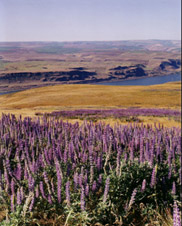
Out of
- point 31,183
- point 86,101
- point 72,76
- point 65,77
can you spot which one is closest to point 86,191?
point 31,183

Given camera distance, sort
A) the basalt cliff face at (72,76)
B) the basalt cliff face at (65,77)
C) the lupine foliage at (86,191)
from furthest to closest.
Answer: the basalt cliff face at (72,76)
the basalt cliff face at (65,77)
the lupine foliage at (86,191)

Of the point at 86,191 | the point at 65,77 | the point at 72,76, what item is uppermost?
the point at 86,191

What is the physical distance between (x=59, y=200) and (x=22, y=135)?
290 cm

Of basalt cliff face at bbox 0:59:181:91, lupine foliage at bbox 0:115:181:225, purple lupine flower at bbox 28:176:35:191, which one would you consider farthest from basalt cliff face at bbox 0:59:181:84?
purple lupine flower at bbox 28:176:35:191

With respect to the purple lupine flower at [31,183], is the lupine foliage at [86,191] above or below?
below

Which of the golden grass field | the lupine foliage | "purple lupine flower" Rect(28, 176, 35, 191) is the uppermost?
"purple lupine flower" Rect(28, 176, 35, 191)

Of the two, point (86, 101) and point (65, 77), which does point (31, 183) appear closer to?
point (86, 101)

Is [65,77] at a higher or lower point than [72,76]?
lower

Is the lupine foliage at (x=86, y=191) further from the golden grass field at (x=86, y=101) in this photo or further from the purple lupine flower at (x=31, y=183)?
the golden grass field at (x=86, y=101)

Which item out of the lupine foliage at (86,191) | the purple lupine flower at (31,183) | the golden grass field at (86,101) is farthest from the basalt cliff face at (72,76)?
the purple lupine flower at (31,183)

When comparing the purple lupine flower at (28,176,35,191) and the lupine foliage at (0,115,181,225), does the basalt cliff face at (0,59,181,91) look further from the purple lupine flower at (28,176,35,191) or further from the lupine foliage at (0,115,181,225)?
the purple lupine flower at (28,176,35,191)

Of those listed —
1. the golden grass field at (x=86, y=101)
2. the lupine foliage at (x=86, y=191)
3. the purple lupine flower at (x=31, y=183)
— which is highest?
the purple lupine flower at (x=31, y=183)

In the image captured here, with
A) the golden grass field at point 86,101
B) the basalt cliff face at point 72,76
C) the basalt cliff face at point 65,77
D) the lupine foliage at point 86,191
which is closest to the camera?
the lupine foliage at point 86,191

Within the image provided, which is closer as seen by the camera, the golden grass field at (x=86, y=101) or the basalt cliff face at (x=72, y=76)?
the golden grass field at (x=86, y=101)
